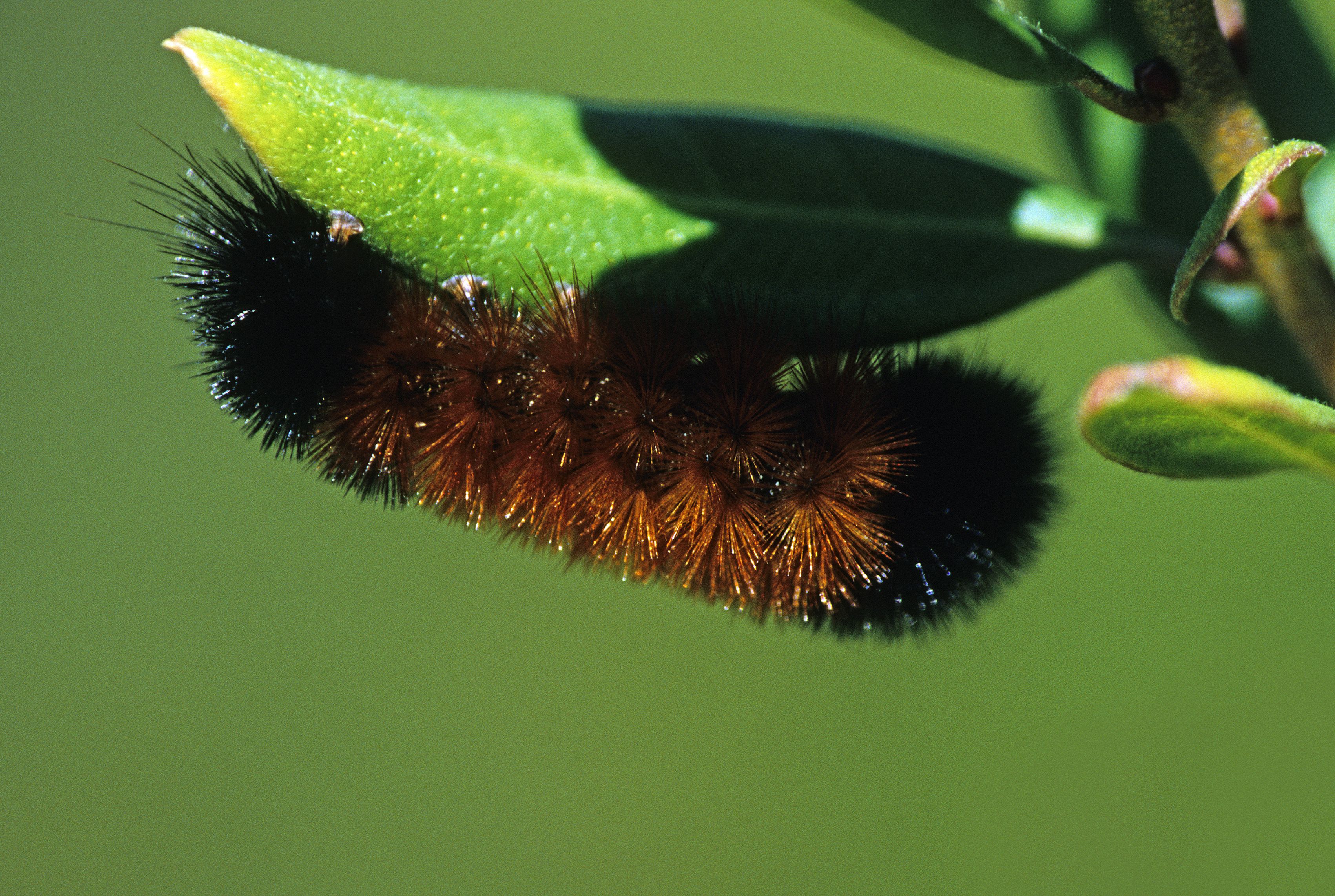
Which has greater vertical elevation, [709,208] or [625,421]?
[709,208]

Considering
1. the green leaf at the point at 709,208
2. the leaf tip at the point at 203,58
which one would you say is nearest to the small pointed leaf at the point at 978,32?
the green leaf at the point at 709,208

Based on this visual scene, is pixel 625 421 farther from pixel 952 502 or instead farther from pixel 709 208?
pixel 952 502

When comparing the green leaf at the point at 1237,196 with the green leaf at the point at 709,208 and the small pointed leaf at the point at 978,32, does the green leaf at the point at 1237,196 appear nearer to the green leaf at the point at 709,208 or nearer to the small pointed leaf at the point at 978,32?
the small pointed leaf at the point at 978,32

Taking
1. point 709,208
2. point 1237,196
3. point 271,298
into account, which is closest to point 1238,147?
point 1237,196

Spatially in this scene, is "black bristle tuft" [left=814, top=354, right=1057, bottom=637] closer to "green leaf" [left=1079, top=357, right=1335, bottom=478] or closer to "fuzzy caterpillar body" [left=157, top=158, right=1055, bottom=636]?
"fuzzy caterpillar body" [left=157, top=158, right=1055, bottom=636]

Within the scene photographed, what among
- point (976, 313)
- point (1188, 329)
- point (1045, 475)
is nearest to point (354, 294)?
point (976, 313)

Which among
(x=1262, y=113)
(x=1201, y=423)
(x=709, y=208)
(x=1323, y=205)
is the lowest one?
(x=1201, y=423)

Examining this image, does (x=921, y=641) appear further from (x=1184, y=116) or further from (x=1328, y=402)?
(x=1184, y=116)
